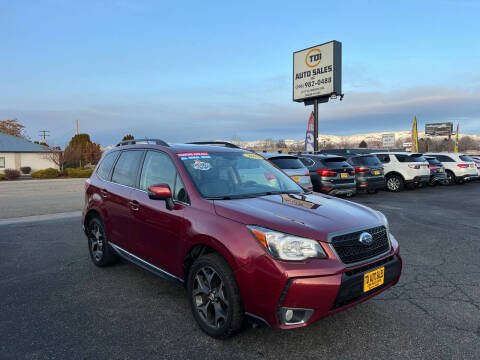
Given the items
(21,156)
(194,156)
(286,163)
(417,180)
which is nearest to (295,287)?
(194,156)

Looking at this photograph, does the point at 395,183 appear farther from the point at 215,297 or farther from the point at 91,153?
the point at 91,153

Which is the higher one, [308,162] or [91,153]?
[91,153]

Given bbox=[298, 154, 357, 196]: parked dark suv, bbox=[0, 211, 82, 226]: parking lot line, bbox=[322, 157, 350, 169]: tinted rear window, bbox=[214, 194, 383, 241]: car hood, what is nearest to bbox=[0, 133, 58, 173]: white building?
bbox=[0, 211, 82, 226]: parking lot line

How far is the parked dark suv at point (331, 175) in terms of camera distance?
10864 mm

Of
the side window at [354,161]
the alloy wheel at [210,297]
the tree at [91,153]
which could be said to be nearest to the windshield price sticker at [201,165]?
the alloy wheel at [210,297]

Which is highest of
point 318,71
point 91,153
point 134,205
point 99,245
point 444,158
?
point 318,71

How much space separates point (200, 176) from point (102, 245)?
2.18 metres

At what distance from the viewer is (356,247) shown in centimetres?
279

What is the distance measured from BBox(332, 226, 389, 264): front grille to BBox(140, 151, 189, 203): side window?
146 centimetres

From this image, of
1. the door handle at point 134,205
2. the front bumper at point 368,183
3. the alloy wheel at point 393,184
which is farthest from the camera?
the alloy wheel at point 393,184

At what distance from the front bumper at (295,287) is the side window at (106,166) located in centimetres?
300

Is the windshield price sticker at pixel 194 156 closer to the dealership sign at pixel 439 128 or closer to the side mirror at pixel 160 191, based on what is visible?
the side mirror at pixel 160 191

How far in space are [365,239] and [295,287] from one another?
78 cm

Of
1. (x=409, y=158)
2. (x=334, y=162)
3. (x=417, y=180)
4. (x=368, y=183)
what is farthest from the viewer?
(x=409, y=158)
